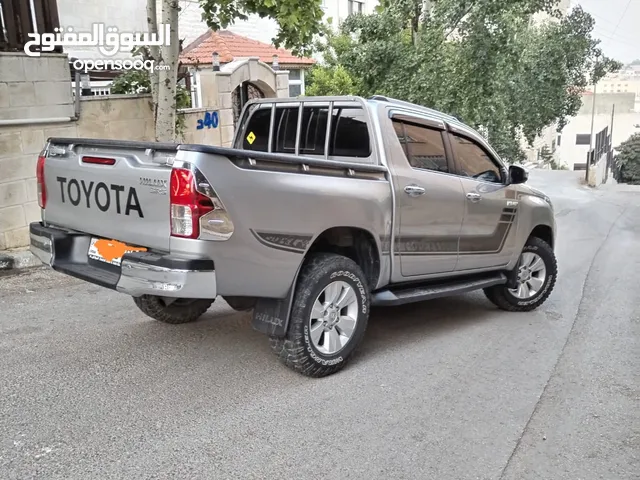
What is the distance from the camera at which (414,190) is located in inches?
196

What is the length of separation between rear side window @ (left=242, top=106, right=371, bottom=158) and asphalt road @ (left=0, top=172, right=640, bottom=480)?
1.66m

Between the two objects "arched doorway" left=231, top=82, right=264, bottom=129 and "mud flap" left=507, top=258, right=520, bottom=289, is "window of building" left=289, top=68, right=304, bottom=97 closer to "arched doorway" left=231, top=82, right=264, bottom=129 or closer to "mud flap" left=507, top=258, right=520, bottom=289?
"arched doorway" left=231, top=82, right=264, bottom=129

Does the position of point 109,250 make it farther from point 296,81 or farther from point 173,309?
point 296,81

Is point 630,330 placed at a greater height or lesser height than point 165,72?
lesser

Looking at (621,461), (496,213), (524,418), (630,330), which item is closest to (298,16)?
(496,213)

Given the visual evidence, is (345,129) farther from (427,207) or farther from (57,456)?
(57,456)

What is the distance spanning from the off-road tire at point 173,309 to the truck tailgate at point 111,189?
1087mm

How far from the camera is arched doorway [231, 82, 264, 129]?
12.4 metres

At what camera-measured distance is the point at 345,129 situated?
5078 mm

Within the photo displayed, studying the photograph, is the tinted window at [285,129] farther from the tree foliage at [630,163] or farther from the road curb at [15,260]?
the tree foliage at [630,163]

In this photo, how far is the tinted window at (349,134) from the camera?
4.96 meters

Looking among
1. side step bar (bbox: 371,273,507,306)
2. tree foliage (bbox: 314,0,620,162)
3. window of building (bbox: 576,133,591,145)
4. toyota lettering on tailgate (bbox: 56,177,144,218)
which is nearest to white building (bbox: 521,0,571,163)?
window of building (bbox: 576,133,591,145)

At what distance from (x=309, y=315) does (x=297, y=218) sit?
688 mm

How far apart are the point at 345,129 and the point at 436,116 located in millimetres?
973
